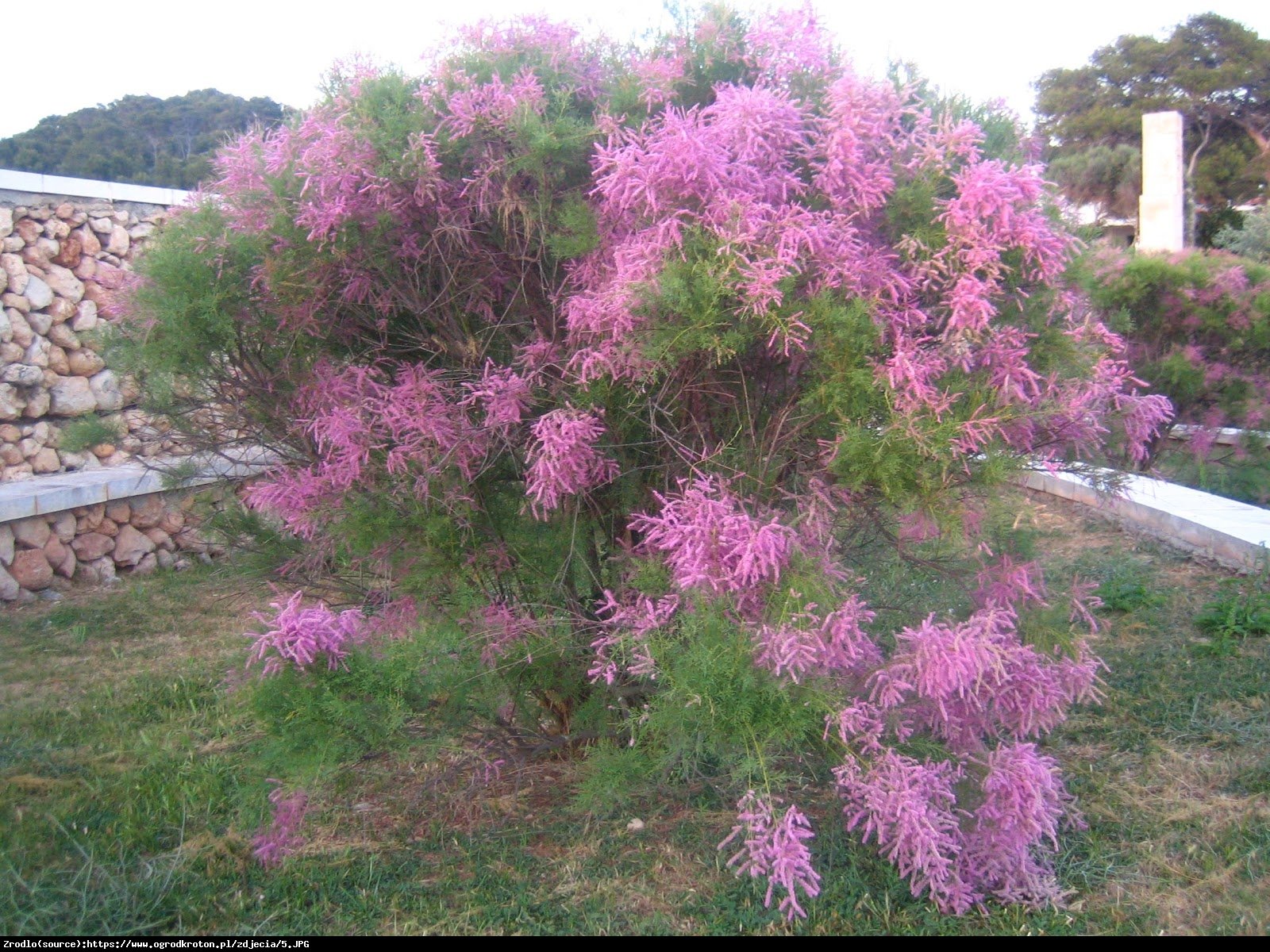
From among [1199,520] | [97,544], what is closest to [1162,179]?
[1199,520]

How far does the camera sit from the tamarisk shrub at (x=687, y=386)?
264 cm

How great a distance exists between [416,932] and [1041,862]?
1.85 m

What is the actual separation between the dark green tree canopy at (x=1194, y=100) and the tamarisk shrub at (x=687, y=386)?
85.8 feet

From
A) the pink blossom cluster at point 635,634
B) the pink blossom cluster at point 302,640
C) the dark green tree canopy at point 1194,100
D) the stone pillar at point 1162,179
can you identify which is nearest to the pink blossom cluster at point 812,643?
the pink blossom cluster at point 635,634

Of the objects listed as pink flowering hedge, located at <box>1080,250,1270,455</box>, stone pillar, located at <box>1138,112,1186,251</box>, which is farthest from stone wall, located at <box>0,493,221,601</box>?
stone pillar, located at <box>1138,112,1186,251</box>

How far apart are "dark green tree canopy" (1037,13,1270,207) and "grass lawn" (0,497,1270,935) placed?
83.0 ft

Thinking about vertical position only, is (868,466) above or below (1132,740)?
above

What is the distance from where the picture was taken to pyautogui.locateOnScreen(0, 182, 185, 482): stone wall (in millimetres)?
7484

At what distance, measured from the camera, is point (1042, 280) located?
113 inches

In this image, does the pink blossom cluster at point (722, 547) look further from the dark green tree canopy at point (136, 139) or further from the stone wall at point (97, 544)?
the dark green tree canopy at point (136, 139)

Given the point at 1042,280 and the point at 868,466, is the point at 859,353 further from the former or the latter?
the point at 1042,280

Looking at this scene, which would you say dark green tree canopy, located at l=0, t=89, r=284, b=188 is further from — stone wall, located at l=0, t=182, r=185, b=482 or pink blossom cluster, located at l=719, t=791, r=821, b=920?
pink blossom cluster, located at l=719, t=791, r=821, b=920

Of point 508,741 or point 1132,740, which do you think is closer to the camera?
point 508,741

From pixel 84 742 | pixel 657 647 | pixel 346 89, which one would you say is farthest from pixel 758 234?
pixel 84 742
